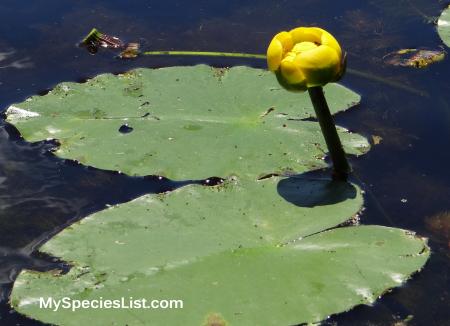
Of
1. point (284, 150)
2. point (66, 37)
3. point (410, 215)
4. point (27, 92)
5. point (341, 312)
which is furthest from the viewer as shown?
point (66, 37)

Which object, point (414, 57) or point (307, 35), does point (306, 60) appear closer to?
point (307, 35)

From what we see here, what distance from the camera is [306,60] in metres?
2.71

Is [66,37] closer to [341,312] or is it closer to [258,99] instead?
[258,99]

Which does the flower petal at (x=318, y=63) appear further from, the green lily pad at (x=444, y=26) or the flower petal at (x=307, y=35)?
the green lily pad at (x=444, y=26)

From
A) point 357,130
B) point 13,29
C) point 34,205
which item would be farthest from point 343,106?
point 13,29

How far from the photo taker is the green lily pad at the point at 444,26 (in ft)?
13.1

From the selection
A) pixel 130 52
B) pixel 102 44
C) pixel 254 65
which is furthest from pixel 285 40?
pixel 102 44

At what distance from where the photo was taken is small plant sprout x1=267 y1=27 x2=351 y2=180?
2.71 m

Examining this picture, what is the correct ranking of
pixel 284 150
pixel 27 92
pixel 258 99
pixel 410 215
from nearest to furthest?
pixel 410 215
pixel 284 150
pixel 258 99
pixel 27 92

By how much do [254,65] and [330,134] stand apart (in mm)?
1239

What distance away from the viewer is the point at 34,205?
3.09 m

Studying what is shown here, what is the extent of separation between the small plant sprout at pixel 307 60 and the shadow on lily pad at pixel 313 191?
33 centimetres

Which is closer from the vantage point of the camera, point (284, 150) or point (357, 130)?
point (284, 150)

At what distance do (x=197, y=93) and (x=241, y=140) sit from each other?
0.45 m
